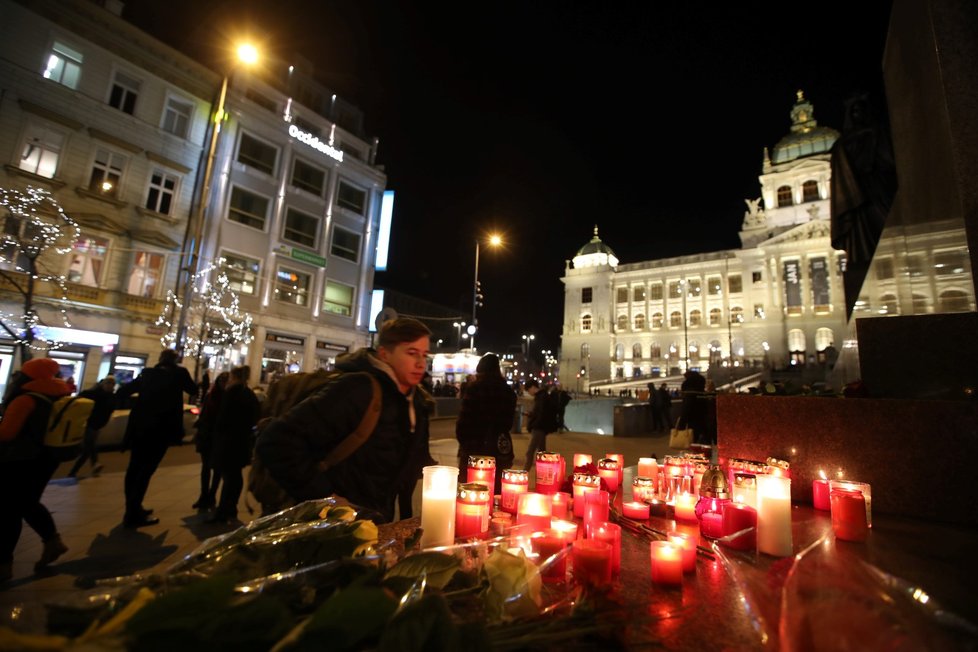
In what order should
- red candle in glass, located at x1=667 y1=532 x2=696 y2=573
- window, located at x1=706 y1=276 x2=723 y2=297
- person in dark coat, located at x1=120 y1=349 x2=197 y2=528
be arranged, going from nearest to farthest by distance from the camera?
1. red candle in glass, located at x1=667 y1=532 x2=696 y2=573
2. person in dark coat, located at x1=120 y1=349 x2=197 y2=528
3. window, located at x1=706 y1=276 x2=723 y2=297

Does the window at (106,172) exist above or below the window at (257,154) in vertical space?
below

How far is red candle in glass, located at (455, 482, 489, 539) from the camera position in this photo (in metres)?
1.77

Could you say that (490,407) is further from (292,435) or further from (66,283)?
(66,283)

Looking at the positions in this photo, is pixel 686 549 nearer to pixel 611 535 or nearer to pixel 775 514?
pixel 611 535

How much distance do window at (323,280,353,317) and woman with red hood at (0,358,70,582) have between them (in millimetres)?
19749

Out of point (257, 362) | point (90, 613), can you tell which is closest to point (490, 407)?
point (90, 613)

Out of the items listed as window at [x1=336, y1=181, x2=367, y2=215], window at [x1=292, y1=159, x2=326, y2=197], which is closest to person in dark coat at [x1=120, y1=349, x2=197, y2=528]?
window at [x1=292, y1=159, x2=326, y2=197]

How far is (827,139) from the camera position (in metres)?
49.8

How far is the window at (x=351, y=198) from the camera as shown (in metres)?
24.7

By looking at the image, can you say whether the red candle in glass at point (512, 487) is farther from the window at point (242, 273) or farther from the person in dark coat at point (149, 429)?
the window at point (242, 273)

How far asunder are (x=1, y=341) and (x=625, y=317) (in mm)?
59671

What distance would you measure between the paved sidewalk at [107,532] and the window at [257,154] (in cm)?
1710

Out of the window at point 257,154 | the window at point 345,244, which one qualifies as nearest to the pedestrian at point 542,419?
the window at point 345,244

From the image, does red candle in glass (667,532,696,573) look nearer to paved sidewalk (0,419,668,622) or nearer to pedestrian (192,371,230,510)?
paved sidewalk (0,419,668,622)
